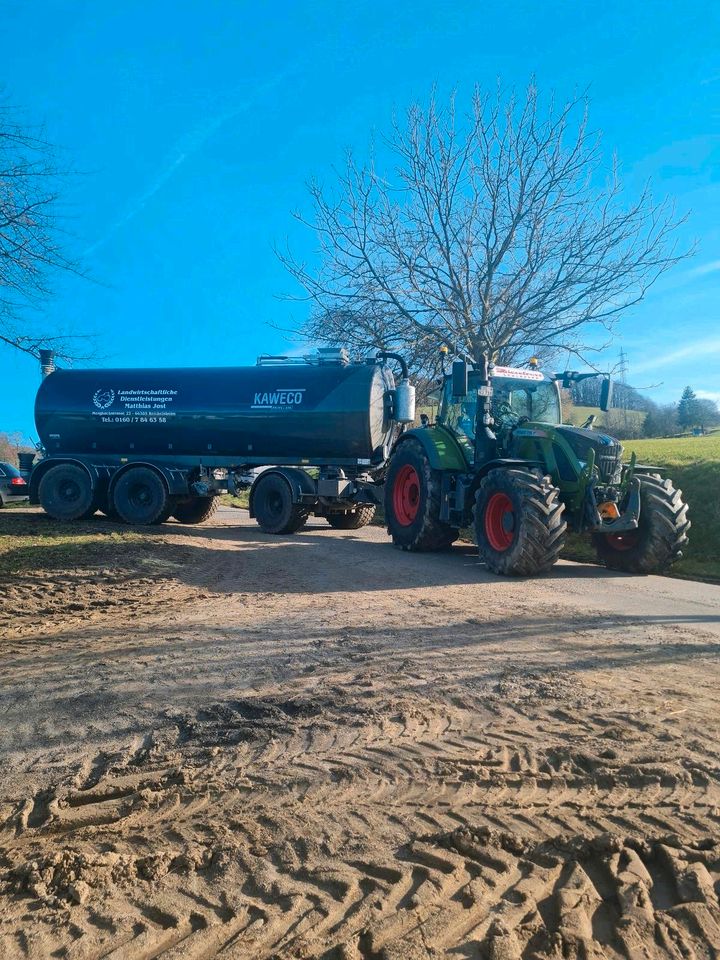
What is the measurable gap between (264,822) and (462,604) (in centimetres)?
474

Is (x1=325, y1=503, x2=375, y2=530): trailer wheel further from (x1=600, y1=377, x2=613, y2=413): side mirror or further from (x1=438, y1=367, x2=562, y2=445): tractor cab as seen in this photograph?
(x1=600, y1=377, x2=613, y2=413): side mirror

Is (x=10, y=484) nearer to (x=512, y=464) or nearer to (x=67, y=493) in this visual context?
(x=67, y=493)

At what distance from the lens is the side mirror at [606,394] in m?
11.2

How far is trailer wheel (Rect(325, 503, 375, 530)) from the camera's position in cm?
1712

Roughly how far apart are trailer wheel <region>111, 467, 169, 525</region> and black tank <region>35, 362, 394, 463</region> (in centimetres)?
81

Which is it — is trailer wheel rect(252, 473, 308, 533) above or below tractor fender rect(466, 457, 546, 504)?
below

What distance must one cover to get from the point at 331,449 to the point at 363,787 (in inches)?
Result: 466

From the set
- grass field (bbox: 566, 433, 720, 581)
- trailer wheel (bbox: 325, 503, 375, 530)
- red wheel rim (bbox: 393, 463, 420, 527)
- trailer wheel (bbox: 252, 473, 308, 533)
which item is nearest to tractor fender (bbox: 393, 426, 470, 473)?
red wheel rim (bbox: 393, 463, 420, 527)

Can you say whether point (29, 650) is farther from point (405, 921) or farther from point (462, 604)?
point (405, 921)

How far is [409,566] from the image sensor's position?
1051 cm

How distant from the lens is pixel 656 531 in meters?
10.0

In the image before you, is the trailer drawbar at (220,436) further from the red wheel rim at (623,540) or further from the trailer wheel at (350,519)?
the red wheel rim at (623,540)

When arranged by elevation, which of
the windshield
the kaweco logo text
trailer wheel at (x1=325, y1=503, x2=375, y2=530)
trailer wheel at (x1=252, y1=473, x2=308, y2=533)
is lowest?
trailer wheel at (x1=325, y1=503, x2=375, y2=530)

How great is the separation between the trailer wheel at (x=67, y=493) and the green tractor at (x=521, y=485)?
6.92 metres
